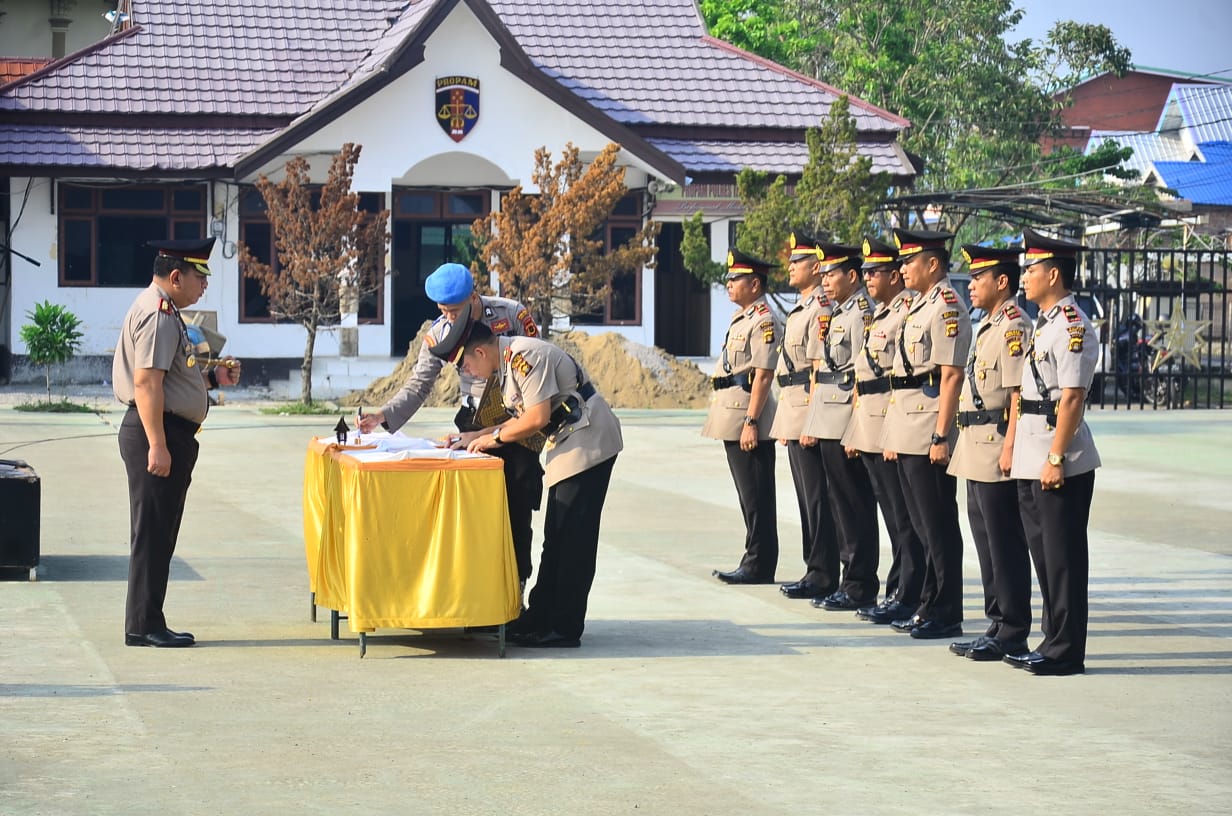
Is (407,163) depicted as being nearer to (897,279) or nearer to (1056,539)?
(897,279)

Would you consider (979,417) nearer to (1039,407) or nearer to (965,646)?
(1039,407)

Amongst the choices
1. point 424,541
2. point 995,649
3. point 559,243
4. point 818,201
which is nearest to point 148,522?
point 424,541

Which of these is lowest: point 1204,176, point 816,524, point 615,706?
point 615,706

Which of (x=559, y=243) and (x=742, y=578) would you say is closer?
(x=742, y=578)

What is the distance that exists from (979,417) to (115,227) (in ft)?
77.3

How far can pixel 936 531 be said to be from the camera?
966 centimetres

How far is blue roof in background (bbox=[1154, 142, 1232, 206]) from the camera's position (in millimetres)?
63094

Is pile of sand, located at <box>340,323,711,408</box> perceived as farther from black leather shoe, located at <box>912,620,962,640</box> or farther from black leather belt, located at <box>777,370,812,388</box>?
black leather shoe, located at <box>912,620,962,640</box>

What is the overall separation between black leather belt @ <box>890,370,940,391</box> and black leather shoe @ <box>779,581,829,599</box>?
1461 mm

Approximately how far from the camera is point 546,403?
889 cm

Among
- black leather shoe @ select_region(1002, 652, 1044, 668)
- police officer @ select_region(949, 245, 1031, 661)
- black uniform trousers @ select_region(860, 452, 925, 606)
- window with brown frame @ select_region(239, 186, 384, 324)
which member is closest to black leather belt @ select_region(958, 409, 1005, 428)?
police officer @ select_region(949, 245, 1031, 661)

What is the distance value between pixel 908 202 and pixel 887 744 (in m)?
25.1

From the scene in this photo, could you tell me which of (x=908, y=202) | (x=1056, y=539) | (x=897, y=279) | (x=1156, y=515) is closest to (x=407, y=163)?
(x=908, y=202)

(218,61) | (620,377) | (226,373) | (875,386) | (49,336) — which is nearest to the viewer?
(226,373)
